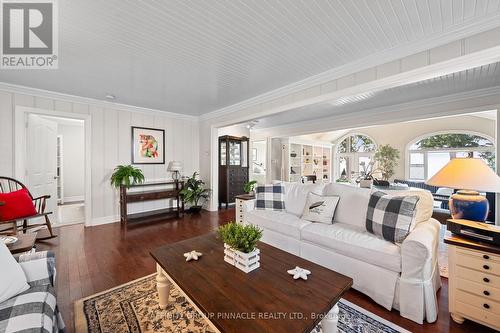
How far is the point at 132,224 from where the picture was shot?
4246mm

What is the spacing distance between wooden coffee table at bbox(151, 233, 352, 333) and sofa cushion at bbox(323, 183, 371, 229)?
3.61ft

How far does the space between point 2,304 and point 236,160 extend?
16.5ft

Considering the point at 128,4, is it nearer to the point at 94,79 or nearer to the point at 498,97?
the point at 94,79

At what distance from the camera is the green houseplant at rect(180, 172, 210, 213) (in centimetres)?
489

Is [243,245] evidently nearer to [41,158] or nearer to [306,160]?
[41,158]

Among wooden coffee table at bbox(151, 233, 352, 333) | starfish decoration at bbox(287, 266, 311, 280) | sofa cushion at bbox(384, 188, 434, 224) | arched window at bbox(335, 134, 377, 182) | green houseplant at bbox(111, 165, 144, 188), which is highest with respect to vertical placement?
arched window at bbox(335, 134, 377, 182)

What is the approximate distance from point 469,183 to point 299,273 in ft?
5.04

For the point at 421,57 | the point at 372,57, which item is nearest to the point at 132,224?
the point at 372,57

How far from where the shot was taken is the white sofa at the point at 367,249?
162 cm

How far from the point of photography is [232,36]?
208 cm

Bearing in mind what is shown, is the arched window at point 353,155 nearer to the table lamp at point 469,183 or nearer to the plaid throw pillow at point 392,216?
the plaid throw pillow at point 392,216

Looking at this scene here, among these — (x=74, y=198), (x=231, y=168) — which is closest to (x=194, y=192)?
(x=231, y=168)

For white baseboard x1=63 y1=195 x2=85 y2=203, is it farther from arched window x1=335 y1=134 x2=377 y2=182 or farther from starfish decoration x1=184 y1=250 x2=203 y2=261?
arched window x1=335 y1=134 x2=377 y2=182

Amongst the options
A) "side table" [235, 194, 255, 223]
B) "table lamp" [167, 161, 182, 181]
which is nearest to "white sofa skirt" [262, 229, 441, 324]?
"side table" [235, 194, 255, 223]
